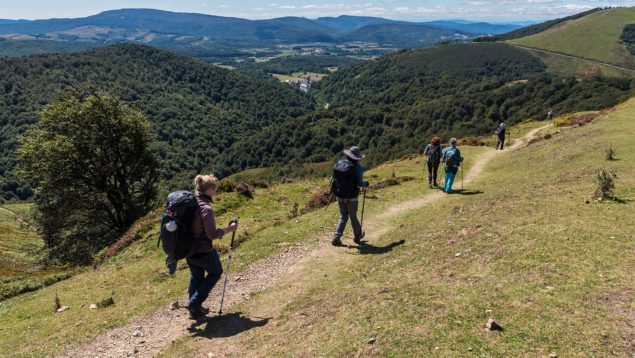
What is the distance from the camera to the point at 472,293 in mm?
8609

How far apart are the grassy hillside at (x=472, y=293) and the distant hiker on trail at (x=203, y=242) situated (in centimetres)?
94

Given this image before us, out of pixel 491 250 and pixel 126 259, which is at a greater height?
pixel 491 250

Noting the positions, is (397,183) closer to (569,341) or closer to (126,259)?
(126,259)

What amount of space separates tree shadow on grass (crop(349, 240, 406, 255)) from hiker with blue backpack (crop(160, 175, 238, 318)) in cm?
629

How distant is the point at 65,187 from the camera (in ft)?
99.6

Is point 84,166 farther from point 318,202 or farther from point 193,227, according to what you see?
point 193,227

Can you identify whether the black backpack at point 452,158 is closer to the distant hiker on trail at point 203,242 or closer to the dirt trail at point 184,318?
the dirt trail at point 184,318

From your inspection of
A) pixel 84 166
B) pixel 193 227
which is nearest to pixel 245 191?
pixel 84 166

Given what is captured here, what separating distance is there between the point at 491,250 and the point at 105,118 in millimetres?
29389

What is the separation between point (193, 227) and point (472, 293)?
623cm

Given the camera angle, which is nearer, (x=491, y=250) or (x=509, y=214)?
(x=491, y=250)

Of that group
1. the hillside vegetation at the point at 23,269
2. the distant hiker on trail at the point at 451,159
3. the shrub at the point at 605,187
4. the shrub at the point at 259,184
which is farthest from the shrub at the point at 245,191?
the shrub at the point at 605,187

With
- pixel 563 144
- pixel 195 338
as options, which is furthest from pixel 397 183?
pixel 195 338

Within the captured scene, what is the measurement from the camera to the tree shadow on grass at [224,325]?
9359mm
